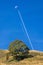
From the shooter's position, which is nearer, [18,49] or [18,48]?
[18,48]

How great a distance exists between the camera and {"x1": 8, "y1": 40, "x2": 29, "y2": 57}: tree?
103188 millimetres

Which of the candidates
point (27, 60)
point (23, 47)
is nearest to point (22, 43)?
point (23, 47)

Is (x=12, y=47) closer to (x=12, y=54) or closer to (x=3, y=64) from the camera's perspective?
(x=12, y=54)

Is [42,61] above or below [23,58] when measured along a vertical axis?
below

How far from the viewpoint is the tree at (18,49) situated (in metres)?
103

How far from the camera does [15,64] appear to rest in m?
91.4

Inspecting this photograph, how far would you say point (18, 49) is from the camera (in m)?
103

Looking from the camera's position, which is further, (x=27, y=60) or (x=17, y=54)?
(x=17, y=54)

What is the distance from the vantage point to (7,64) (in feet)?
309

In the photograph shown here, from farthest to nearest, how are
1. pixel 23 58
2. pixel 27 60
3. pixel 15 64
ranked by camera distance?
1. pixel 23 58
2. pixel 27 60
3. pixel 15 64

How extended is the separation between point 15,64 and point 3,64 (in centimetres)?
570

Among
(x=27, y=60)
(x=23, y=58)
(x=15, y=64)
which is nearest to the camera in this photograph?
(x=15, y=64)

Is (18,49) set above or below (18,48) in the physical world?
below

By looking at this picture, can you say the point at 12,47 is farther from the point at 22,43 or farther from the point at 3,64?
the point at 3,64
